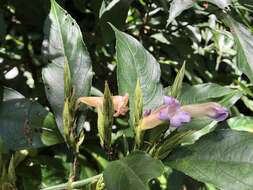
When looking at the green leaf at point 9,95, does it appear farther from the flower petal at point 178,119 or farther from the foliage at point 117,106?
the flower petal at point 178,119

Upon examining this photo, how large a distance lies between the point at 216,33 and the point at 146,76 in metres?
0.67

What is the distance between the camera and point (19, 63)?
1.89 m

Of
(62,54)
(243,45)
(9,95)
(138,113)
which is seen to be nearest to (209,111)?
(138,113)

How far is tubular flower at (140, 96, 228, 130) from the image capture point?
3.71 ft

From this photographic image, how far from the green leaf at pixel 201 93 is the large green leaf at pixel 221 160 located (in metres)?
0.16

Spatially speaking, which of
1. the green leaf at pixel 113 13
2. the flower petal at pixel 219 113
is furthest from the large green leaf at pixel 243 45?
the green leaf at pixel 113 13

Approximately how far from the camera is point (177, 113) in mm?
1140

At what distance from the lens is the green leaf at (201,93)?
4.44ft

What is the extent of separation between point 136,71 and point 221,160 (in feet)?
1.04

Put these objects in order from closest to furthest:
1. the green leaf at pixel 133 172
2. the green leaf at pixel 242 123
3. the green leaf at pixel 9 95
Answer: the green leaf at pixel 133 172 → the green leaf at pixel 9 95 → the green leaf at pixel 242 123

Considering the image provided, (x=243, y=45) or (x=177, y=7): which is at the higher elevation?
(x=177, y=7)

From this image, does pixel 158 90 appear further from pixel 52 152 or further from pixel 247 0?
pixel 52 152

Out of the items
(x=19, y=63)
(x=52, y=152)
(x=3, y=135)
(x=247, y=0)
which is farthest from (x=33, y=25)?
(x=247, y=0)

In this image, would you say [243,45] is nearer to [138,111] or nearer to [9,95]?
[138,111]
